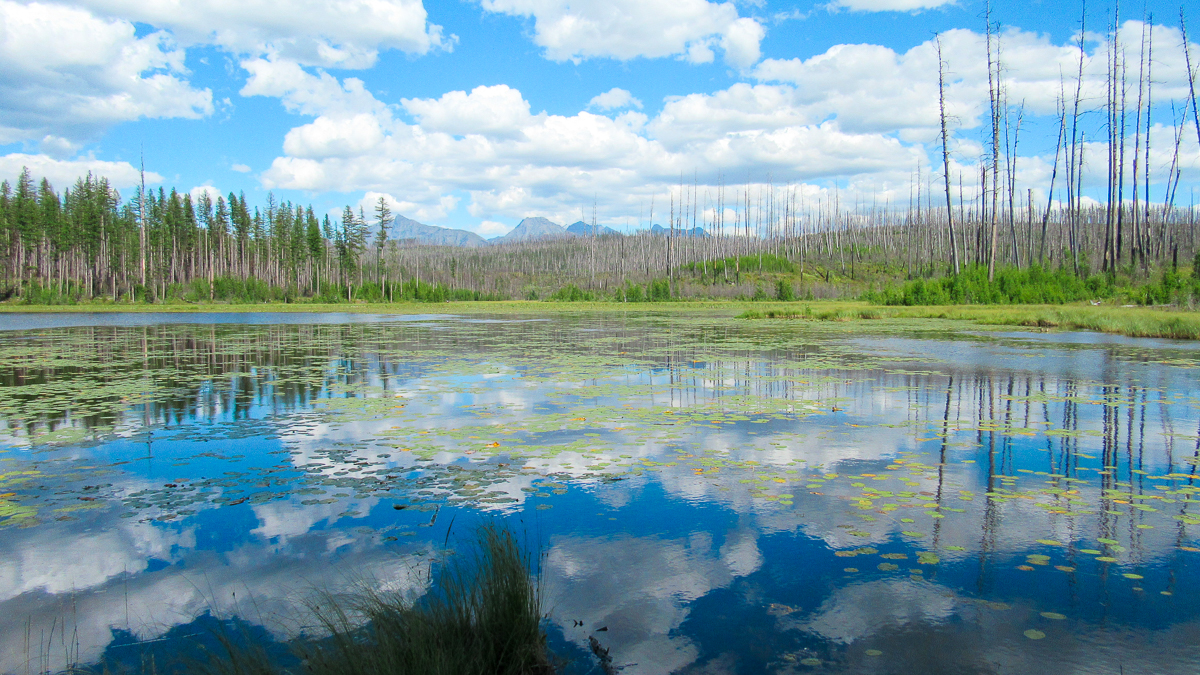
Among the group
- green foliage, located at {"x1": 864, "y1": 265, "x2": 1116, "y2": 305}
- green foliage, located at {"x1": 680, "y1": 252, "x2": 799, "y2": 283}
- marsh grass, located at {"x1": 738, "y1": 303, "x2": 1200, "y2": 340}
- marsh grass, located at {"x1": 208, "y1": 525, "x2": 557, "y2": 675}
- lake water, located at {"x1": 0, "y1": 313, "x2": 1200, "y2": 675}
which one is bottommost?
lake water, located at {"x1": 0, "y1": 313, "x2": 1200, "y2": 675}

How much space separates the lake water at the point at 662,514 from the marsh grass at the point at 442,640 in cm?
37

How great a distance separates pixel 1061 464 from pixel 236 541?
314 inches

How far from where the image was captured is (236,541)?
497 cm

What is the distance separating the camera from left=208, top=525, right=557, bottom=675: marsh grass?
9.13 ft

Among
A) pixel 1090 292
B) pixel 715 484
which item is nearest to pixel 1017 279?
pixel 1090 292

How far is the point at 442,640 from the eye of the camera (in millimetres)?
3018

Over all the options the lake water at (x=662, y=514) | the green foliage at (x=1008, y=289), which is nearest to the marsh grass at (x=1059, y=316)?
the green foliage at (x=1008, y=289)

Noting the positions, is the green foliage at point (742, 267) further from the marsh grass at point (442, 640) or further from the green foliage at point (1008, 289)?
the marsh grass at point (442, 640)

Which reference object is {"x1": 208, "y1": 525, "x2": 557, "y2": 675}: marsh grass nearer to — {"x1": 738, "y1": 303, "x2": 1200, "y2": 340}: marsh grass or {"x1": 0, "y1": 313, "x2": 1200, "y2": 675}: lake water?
{"x1": 0, "y1": 313, "x2": 1200, "y2": 675}: lake water

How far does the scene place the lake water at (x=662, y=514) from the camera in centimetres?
365

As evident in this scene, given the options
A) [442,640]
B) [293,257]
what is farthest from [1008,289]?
[293,257]

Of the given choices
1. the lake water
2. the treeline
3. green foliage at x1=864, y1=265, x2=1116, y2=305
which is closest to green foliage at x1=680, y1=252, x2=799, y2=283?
the treeline

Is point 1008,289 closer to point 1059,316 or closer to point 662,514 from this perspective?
point 1059,316

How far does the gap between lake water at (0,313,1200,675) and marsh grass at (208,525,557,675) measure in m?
0.37
